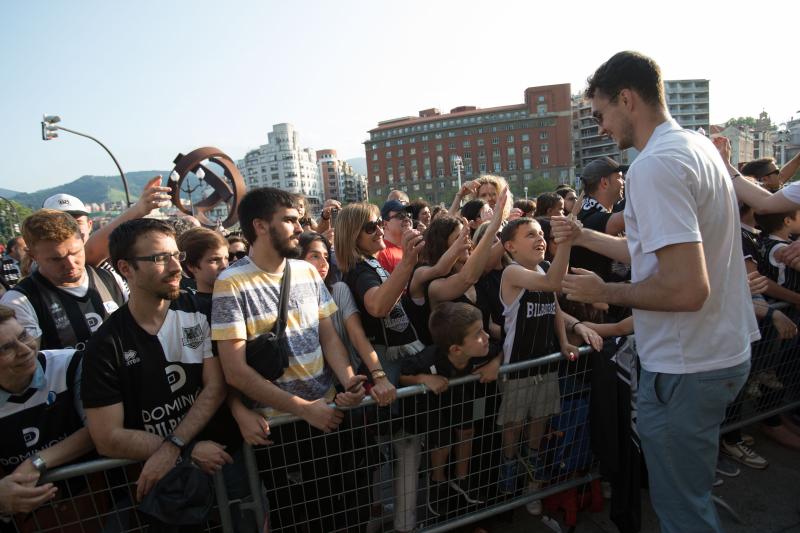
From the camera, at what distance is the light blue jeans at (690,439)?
178 cm

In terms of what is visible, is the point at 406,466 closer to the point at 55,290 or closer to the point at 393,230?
the point at 393,230

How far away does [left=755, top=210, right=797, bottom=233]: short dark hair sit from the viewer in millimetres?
3614

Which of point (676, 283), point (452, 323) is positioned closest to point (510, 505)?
point (452, 323)

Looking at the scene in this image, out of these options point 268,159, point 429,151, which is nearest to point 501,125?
point 429,151

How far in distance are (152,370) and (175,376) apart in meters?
0.12

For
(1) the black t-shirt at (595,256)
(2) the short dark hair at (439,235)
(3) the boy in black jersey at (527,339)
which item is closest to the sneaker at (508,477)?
(3) the boy in black jersey at (527,339)

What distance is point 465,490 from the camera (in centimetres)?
272

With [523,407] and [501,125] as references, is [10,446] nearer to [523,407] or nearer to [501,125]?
[523,407]

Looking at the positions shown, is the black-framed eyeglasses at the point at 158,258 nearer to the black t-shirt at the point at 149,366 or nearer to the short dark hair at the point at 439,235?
the black t-shirt at the point at 149,366

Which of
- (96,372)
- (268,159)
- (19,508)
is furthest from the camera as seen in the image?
(268,159)

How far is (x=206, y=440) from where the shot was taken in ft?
7.16

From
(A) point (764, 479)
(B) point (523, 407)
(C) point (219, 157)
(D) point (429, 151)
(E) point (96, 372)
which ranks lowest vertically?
(A) point (764, 479)

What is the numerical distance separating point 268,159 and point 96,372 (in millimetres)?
148933

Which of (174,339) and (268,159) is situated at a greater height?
(268,159)
